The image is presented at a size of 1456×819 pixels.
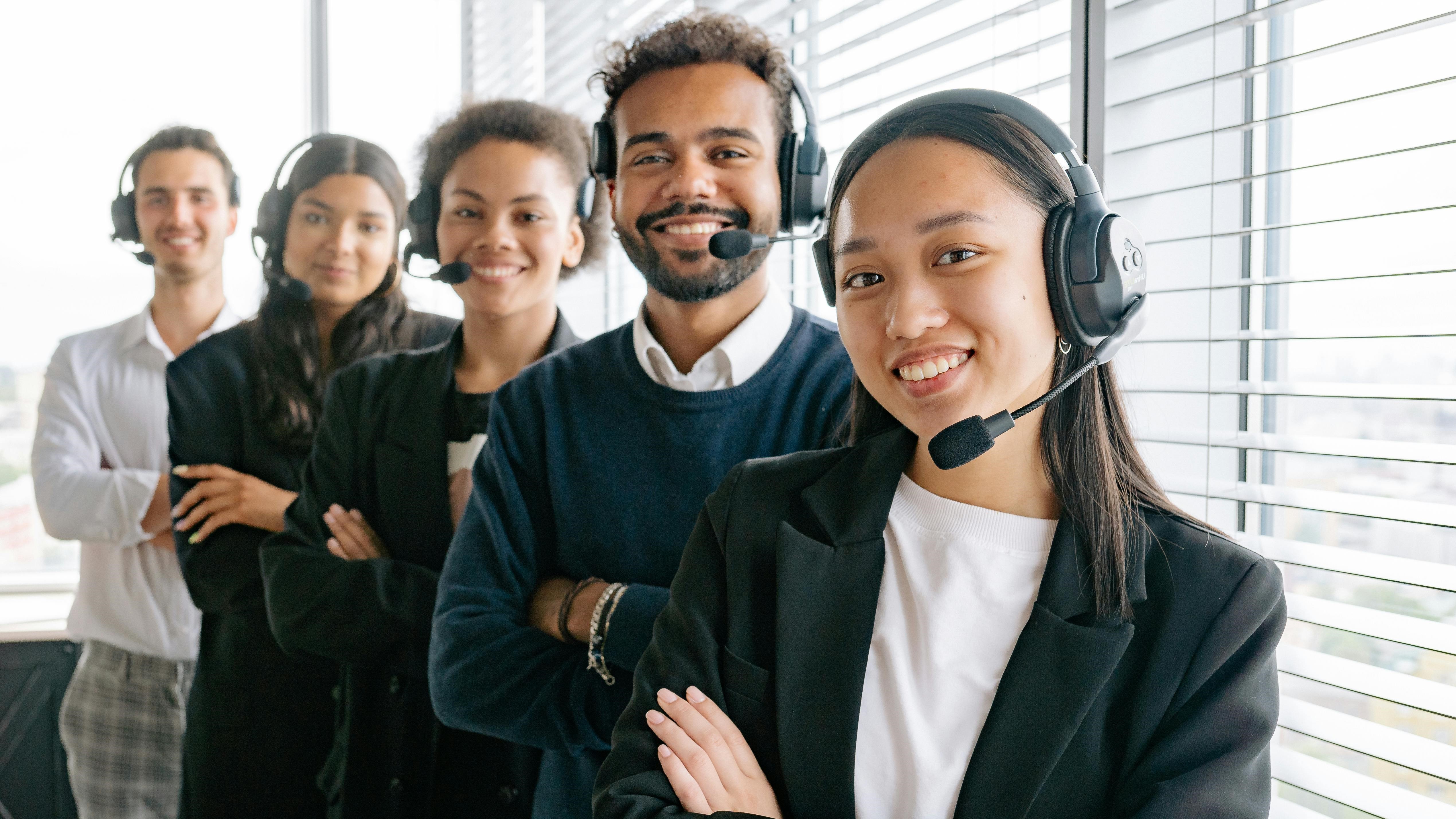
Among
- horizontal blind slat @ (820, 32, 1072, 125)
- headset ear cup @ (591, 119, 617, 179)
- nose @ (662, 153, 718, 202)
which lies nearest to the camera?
horizontal blind slat @ (820, 32, 1072, 125)

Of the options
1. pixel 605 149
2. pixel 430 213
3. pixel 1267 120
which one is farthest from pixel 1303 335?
pixel 430 213

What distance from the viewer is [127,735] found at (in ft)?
8.32

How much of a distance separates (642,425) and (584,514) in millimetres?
166

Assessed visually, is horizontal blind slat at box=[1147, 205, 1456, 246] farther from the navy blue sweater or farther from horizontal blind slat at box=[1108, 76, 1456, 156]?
the navy blue sweater

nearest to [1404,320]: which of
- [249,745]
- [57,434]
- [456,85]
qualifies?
[249,745]

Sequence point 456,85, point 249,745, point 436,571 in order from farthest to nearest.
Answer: point 456,85, point 249,745, point 436,571

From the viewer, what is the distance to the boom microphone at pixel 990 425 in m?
0.85

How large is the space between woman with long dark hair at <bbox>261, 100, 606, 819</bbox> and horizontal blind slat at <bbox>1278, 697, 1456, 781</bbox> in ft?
4.24

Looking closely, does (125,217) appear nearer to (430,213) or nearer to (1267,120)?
(430,213)

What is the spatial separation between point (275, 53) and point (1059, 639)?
12.1 feet

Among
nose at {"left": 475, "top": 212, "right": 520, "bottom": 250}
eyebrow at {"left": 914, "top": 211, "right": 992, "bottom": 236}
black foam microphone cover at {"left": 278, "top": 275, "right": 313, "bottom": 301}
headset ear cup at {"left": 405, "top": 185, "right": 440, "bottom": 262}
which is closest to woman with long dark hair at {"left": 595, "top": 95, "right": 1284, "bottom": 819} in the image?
eyebrow at {"left": 914, "top": 211, "right": 992, "bottom": 236}

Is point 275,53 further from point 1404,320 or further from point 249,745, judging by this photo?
point 1404,320

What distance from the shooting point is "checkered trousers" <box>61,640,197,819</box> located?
254cm

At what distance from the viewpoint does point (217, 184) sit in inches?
105
